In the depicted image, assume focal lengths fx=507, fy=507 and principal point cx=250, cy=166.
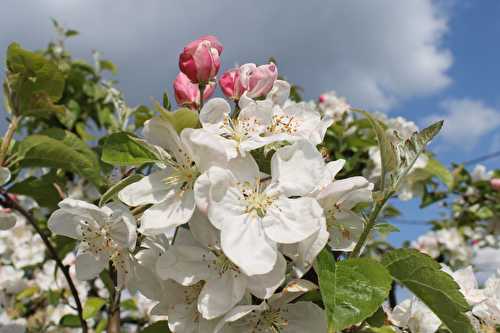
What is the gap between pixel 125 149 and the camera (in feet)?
3.07

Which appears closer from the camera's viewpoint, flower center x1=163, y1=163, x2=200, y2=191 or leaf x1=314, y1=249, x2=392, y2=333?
leaf x1=314, y1=249, x2=392, y2=333

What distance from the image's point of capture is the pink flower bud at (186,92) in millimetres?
1030

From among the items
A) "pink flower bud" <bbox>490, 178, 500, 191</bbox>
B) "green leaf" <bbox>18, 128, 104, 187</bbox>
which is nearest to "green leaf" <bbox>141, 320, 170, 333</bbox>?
"green leaf" <bbox>18, 128, 104, 187</bbox>

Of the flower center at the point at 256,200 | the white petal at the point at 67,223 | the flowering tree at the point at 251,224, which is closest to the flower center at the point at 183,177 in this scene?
the flowering tree at the point at 251,224

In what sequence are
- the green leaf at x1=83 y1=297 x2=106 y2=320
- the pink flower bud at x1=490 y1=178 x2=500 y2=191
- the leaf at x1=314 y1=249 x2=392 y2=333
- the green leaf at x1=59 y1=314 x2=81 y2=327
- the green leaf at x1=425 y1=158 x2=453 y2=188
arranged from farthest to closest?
the pink flower bud at x1=490 y1=178 x2=500 y2=191, the green leaf at x1=425 y1=158 x2=453 y2=188, the green leaf at x1=59 y1=314 x2=81 y2=327, the green leaf at x1=83 y1=297 x2=106 y2=320, the leaf at x1=314 y1=249 x2=392 y2=333

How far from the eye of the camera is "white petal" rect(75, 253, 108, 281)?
100 cm

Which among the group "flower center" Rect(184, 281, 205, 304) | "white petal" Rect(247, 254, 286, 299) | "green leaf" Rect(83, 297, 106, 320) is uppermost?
"white petal" Rect(247, 254, 286, 299)

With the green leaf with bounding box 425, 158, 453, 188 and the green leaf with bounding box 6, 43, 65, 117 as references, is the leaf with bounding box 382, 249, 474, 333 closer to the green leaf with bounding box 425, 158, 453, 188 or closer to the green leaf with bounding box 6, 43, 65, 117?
the green leaf with bounding box 6, 43, 65, 117

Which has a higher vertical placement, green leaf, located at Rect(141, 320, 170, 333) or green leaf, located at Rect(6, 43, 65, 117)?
green leaf, located at Rect(6, 43, 65, 117)

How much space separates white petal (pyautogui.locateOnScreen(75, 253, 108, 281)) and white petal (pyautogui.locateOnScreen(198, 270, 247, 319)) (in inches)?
11.2

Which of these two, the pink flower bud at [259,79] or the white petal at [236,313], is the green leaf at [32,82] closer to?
the pink flower bud at [259,79]

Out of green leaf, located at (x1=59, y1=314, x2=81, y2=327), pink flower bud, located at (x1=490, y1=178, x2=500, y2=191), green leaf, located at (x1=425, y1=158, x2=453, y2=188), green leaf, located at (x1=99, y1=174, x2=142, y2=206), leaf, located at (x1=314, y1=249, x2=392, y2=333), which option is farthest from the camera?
pink flower bud, located at (x1=490, y1=178, x2=500, y2=191)

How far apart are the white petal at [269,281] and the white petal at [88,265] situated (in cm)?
36

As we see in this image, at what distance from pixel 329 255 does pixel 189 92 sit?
450mm
